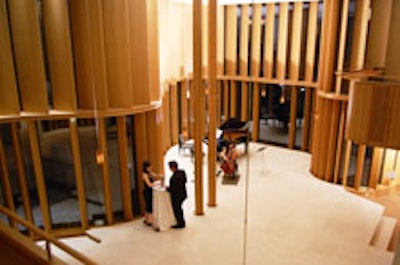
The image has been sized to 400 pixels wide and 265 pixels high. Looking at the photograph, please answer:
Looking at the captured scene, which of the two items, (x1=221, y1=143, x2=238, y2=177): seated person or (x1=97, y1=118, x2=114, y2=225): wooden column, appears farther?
(x1=221, y1=143, x2=238, y2=177): seated person

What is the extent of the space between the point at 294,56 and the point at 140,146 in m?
6.24

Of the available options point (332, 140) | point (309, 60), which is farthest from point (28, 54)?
point (309, 60)

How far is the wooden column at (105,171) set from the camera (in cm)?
680

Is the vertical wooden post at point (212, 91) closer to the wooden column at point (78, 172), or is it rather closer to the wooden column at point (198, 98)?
the wooden column at point (198, 98)

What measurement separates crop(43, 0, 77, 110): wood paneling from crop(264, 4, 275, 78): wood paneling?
7.06m

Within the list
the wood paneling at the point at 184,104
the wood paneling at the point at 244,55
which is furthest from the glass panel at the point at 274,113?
the wood paneling at the point at 184,104

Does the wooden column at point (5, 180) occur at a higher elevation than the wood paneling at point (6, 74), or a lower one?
lower

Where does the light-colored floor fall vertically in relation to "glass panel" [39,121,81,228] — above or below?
below

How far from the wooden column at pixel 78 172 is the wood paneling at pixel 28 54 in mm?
611

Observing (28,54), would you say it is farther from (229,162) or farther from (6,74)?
(229,162)

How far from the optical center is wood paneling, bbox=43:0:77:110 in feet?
20.0

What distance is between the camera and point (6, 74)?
6062mm

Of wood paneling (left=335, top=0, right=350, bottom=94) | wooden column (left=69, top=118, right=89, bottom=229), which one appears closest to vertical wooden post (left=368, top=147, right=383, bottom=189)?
wood paneling (left=335, top=0, right=350, bottom=94)

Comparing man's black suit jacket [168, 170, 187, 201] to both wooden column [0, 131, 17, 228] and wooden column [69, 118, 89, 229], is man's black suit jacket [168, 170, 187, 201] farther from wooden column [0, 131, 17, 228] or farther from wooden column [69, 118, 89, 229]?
wooden column [0, 131, 17, 228]
